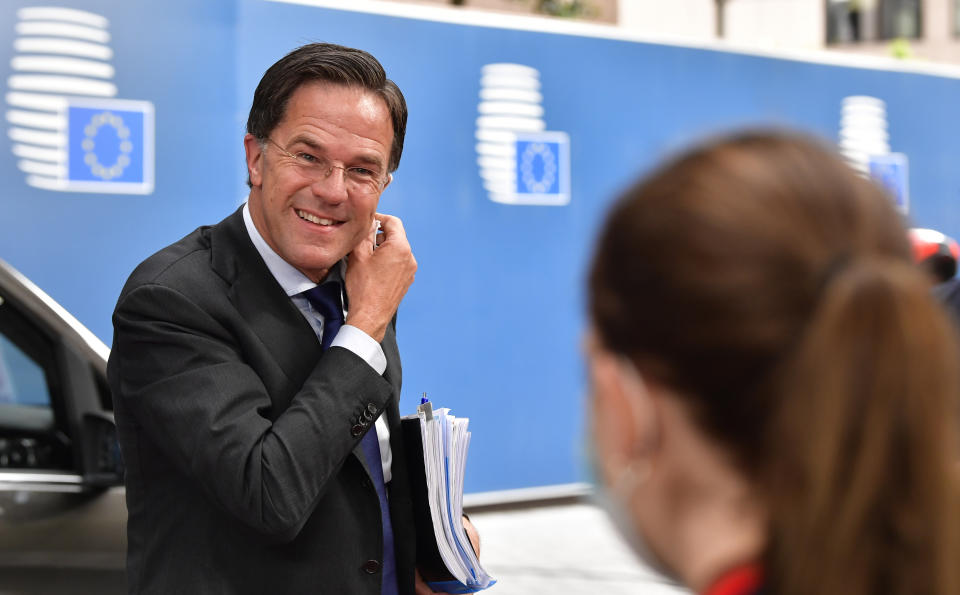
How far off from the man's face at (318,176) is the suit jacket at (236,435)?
0.30ft

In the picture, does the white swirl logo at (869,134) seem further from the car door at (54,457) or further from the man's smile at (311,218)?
the man's smile at (311,218)

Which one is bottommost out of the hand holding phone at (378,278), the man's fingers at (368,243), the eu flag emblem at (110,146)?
the hand holding phone at (378,278)

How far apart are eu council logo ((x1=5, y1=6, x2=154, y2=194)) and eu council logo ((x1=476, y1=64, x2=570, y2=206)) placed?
2.13m

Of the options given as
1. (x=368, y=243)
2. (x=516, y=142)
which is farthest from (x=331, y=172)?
(x=516, y=142)

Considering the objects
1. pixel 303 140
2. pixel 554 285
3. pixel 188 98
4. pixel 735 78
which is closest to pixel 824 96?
pixel 735 78

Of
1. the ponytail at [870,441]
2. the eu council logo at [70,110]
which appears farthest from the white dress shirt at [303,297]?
the eu council logo at [70,110]

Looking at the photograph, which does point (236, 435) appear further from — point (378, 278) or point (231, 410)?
point (378, 278)

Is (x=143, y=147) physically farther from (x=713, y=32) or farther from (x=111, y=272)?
(x=713, y=32)

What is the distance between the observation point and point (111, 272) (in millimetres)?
5129

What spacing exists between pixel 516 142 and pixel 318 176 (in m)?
4.80

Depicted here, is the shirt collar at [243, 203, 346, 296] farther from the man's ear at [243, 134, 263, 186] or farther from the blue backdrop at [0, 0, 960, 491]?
the blue backdrop at [0, 0, 960, 491]

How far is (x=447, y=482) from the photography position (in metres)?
1.69

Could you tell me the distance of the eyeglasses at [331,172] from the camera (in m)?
1.71

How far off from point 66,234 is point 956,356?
4954 millimetres
